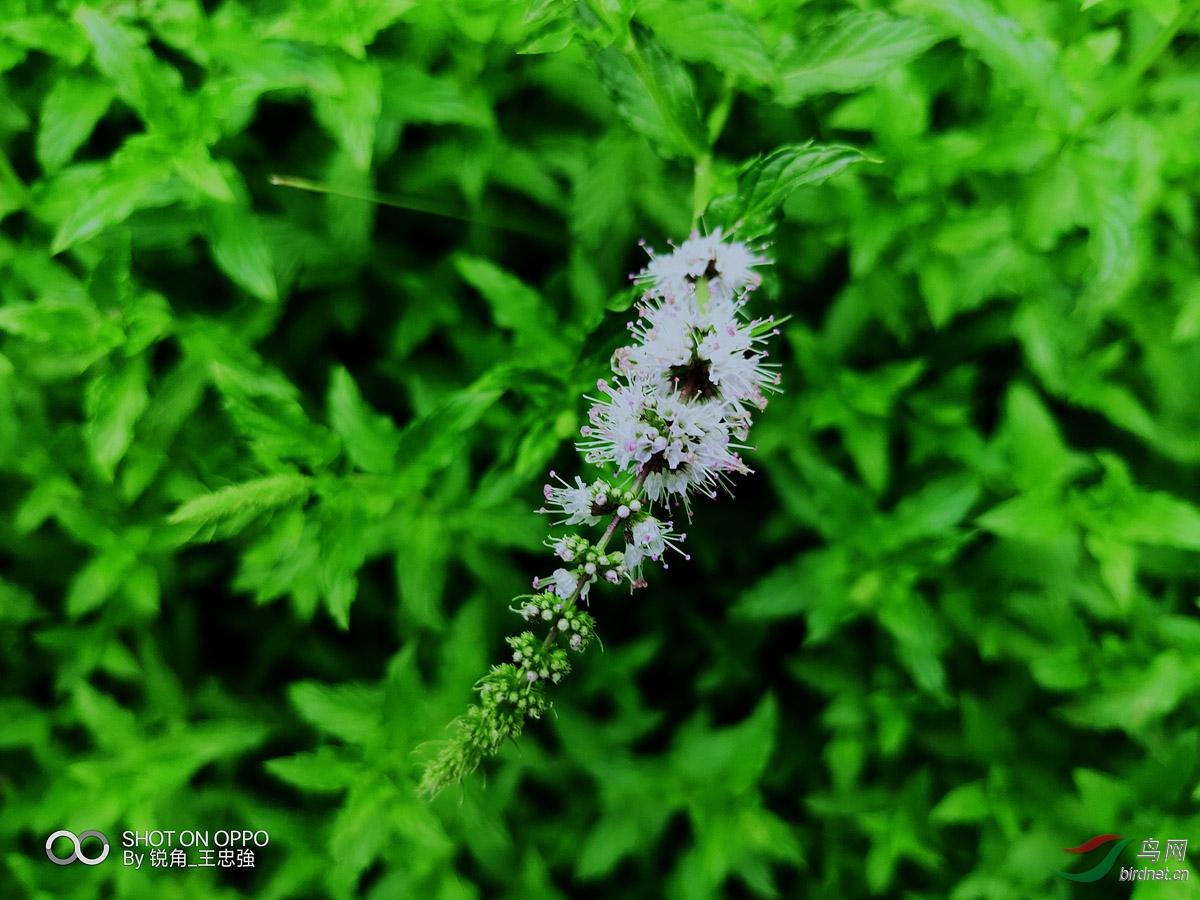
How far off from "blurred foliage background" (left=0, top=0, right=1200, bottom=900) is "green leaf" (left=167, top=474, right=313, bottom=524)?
2 centimetres

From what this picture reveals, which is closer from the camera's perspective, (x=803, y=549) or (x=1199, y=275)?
(x=1199, y=275)

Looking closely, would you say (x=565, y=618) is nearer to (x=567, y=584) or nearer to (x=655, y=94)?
(x=567, y=584)

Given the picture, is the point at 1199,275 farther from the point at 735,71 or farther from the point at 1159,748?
the point at 735,71

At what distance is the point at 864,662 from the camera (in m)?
2.46

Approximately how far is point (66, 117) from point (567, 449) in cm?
146

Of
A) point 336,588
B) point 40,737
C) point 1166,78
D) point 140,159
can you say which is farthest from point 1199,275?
point 40,737

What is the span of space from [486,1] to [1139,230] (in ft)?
5.99

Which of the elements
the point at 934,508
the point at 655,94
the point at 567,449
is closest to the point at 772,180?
the point at 655,94

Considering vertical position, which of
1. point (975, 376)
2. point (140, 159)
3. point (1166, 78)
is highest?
point (140, 159)

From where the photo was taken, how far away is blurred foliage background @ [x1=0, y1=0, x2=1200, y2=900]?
1.84 meters

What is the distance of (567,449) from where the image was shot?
2.21 meters

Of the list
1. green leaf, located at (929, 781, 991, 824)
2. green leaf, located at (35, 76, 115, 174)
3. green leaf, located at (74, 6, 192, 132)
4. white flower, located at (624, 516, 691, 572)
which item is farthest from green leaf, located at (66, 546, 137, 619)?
green leaf, located at (929, 781, 991, 824)

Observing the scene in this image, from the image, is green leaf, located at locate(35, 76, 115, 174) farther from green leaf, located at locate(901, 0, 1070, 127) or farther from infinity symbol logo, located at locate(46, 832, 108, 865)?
green leaf, located at locate(901, 0, 1070, 127)

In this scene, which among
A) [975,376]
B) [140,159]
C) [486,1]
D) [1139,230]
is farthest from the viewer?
[975,376]
